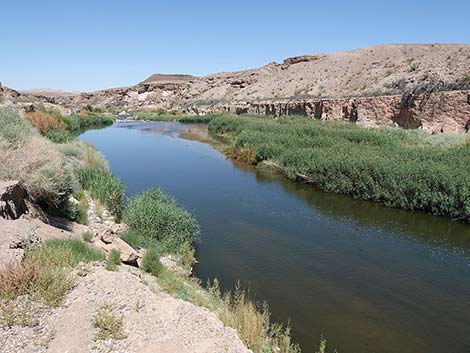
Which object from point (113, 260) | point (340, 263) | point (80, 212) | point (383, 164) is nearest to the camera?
point (113, 260)

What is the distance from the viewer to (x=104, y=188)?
50.9 feet

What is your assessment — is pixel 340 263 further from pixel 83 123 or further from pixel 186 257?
pixel 83 123

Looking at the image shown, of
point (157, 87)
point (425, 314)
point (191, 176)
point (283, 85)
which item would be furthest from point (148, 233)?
point (157, 87)

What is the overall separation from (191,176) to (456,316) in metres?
17.9

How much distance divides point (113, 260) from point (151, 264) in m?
1.07

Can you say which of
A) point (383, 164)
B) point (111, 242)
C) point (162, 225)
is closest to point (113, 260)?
point (111, 242)

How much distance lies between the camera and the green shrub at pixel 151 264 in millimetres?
9531

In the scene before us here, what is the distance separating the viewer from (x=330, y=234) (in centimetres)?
1492

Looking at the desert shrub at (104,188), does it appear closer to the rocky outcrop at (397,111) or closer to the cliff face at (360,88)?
the rocky outcrop at (397,111)

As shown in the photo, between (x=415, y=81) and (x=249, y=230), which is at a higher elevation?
(x=415, y=81)

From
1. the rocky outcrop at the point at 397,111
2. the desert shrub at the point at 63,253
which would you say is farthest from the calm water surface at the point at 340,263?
the rocky outcrop at the point at 397,111

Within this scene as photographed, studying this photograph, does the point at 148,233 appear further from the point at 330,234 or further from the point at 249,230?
the point at 330,234

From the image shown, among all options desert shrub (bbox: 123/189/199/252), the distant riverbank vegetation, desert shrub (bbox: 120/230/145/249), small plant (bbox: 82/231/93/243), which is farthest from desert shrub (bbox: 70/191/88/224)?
the distant riverbank vegetation

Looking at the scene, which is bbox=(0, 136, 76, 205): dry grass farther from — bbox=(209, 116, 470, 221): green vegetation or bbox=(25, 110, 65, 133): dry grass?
bbox=(25, 110, 65, 133): dry grass
